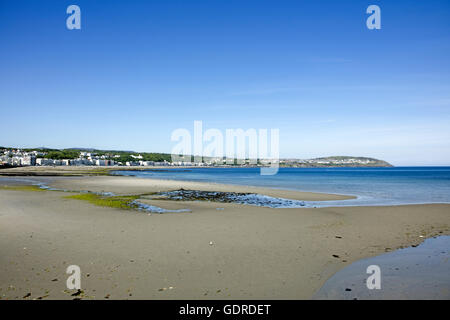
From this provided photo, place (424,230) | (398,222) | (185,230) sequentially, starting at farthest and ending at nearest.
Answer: (398,222)
(424,230)
(185,230)

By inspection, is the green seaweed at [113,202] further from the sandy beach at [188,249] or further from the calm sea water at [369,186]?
the calm sea water at [369,186]

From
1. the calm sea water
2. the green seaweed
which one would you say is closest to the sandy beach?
the green seaweed

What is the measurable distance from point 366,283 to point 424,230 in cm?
829

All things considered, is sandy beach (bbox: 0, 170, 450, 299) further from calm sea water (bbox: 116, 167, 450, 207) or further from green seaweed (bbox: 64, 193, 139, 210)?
calm sea water (bbox: 116, 167, 450, 207)

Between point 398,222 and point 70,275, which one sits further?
point 398,222

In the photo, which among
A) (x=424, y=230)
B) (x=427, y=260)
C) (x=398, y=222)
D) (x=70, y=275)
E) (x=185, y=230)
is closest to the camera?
(x=70, y=275)

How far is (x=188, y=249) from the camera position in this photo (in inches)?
364

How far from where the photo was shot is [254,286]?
6.50 metres

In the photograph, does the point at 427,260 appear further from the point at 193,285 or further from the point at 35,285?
the point at 35,285

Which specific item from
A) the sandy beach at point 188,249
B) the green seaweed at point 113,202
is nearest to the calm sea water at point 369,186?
the sandy beach at point 188,249

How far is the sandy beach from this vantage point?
6.36m

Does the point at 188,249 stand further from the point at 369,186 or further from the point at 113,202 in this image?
the point at 369,186

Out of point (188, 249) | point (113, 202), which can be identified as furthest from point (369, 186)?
point (188, 249)
